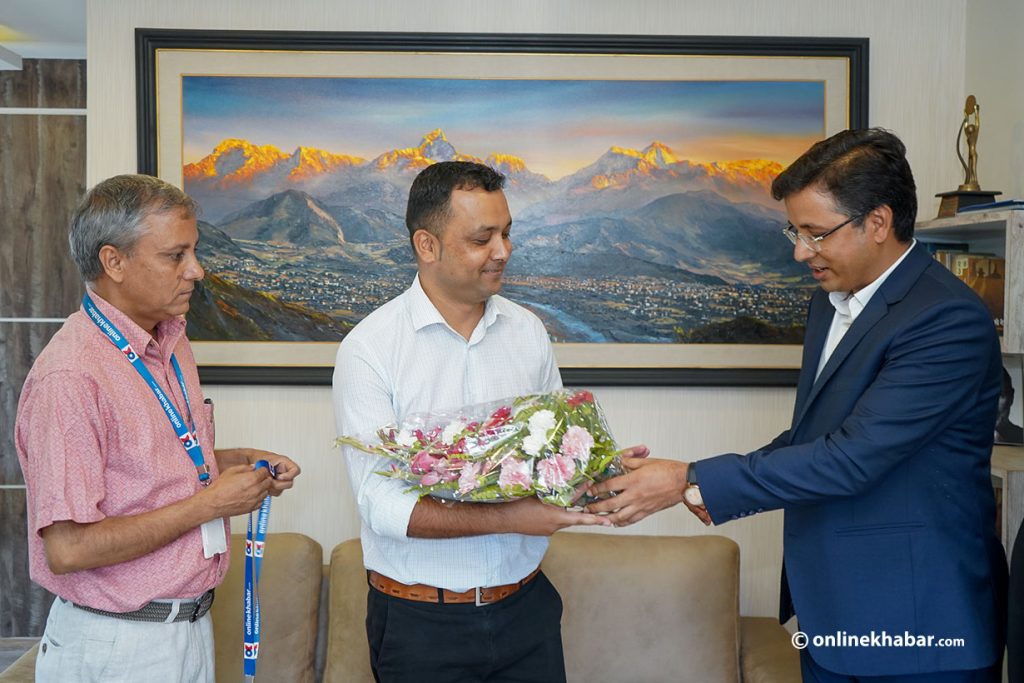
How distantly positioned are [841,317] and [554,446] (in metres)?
0.90

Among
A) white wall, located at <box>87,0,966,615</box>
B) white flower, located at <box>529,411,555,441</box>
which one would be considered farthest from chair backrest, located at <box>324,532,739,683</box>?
white flower, located at <box>529,411,555,441</box>

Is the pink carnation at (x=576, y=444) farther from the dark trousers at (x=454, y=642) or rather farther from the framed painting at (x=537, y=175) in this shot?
the framed painting at (x=537, y=175)

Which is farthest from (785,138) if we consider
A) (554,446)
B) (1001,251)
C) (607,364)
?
(554,446)

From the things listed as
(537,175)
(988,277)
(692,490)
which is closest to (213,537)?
(692,490)

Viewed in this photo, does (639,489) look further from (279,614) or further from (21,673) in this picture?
(21,673)

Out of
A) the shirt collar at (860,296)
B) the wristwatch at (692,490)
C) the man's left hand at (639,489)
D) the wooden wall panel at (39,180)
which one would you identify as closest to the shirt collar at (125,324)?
the man's left hand at (639,489)

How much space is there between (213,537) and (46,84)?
385 centimetres

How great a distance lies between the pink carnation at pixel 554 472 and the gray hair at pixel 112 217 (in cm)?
93

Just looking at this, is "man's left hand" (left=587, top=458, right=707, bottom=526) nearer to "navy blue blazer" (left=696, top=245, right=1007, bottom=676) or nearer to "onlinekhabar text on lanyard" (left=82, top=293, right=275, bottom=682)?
"navy blue blazer" (left=696, top=245, right=1007, bottom=676)

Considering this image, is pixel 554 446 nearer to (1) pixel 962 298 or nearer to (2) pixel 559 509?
(2) pixel 559 509

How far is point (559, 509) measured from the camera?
1.83m

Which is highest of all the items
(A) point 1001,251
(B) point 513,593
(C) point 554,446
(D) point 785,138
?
(D) point 785,138

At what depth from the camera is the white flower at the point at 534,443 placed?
1.68m

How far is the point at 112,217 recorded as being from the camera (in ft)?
5.82
